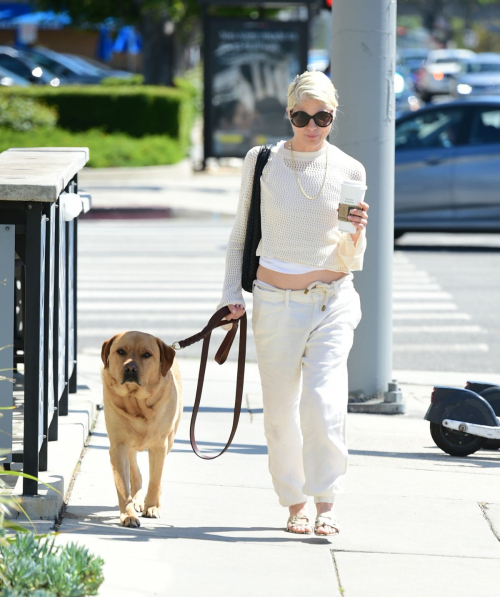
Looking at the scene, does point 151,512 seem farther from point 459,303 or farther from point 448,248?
point 448,248

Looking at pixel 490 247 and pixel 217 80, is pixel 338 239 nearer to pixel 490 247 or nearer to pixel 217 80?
pixel 490 247

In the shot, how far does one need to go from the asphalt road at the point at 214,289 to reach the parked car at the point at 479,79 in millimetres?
21376

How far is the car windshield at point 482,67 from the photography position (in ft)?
145

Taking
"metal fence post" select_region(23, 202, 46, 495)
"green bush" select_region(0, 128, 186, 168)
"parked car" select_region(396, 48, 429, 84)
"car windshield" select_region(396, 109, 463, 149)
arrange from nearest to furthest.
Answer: "metal fence post" select_region(23, 202, 46, 495) → "car windshield" select_region(396, 109, 463, 149) → "green bush" select_region(0, 128, 186, 168) → "parked car" select_region(396, 48, 429, 84)

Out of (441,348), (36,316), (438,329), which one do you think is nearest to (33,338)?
(36,316)

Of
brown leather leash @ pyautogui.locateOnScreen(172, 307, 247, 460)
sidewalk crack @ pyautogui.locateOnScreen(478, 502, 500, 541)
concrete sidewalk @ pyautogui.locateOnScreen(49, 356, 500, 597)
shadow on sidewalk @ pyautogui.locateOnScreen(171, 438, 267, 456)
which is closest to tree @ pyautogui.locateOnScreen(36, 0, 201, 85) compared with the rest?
shadow on sidewalk @ pyautogui.locateOnScreen(171, 438, 267, 456)

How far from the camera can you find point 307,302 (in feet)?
14.7

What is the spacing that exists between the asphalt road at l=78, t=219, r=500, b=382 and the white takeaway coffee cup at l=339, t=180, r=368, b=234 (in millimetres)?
4465

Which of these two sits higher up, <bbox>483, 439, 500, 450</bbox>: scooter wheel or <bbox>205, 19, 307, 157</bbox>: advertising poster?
<bbox>205, 19, 307, 157</bbox>: advertising poster

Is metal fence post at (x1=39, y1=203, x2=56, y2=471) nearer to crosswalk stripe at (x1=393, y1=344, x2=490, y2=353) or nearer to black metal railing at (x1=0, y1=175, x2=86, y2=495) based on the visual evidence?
black metal railing at (x1=0, y1=175, x2=86, y2=495)

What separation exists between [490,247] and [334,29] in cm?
856

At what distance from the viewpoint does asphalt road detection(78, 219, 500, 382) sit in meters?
9.36

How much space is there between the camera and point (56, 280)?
17.0 ft

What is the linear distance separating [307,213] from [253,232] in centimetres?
26
